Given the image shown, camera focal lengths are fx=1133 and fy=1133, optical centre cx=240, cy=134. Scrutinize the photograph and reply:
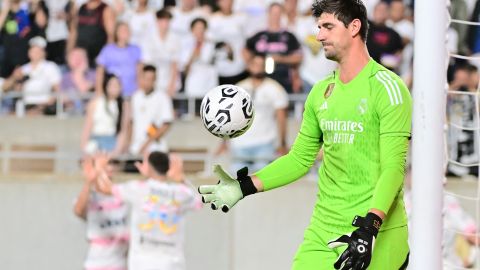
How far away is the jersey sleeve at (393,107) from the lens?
18.0ft

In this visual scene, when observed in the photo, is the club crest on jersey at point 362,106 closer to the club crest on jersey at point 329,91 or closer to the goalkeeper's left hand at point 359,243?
the club crest on jersey at point 329,91

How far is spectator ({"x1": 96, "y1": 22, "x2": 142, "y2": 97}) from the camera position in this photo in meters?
13.6

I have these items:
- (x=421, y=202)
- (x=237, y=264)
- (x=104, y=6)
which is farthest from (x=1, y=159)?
(x=421, y=202)

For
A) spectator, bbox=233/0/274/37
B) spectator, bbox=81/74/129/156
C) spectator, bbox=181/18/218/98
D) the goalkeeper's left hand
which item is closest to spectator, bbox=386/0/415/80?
spectator, bbox=233/0/274/37

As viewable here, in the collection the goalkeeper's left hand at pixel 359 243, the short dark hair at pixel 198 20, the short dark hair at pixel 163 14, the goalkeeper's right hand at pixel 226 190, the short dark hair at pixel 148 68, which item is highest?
the short dark hair at pixel 163 14

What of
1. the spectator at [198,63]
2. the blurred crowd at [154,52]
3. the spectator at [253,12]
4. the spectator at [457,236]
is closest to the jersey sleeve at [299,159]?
the spectator at [457,236]

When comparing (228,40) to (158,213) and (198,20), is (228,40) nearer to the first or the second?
(198,20)

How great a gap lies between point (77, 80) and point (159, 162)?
4340 millimetres

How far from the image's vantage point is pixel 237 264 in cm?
1261

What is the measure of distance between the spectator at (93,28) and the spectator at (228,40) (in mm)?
1262

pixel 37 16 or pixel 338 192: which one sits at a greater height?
pixel 37 16

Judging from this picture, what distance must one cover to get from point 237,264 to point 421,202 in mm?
6313

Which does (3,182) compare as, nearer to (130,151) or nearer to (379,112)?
(130,151)

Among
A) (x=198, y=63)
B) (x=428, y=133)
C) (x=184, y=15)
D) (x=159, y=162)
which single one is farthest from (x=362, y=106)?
(x=184, y=15)
